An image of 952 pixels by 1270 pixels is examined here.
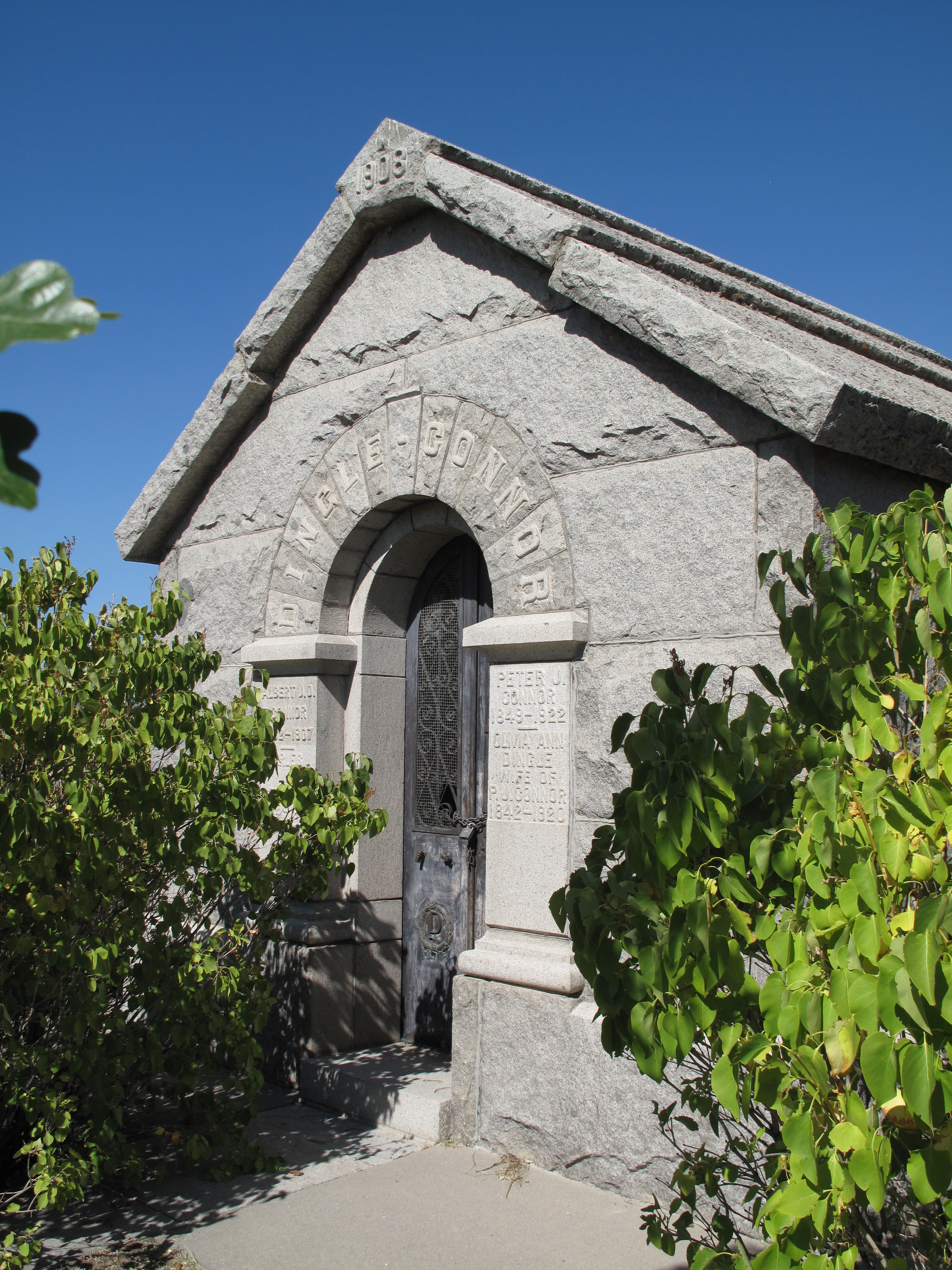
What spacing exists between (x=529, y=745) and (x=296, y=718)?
155 centimetres

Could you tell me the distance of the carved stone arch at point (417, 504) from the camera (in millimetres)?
4082

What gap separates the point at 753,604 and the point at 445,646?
6.39 feet

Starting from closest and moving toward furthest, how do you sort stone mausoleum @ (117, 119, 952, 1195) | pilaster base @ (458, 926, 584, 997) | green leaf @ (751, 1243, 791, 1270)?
green leaf @ (751, 1243, 791, 1270) < stone mausoleum @ (117, 119, 952, 1195) < pilaster base @ (458, 926, 584, 997)

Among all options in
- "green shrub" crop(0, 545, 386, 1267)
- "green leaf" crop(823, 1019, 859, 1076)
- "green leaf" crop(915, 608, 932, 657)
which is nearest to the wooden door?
"green shrub" crop(0, 545, 386, 1267)

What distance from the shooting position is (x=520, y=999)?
3.91 meters

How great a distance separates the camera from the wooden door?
4.80 metres

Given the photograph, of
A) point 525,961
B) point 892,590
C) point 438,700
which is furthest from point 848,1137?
point 438,700

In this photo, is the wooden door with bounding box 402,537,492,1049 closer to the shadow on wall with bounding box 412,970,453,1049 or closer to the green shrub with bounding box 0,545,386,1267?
the shadow on wall with bounding box 412,970,453,1049

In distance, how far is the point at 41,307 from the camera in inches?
32.1

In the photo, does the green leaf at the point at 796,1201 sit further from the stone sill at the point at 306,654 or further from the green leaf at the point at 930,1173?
the stone sill at the point at 306,654

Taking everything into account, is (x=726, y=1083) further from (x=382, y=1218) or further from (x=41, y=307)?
(x=382, y=1218)

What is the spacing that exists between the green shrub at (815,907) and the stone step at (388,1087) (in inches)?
84.7

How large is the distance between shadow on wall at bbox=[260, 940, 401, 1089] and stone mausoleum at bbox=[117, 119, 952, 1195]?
1cm

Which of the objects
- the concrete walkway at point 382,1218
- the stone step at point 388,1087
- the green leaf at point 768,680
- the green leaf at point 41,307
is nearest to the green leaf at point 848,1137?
the green leaf at point 768,680
